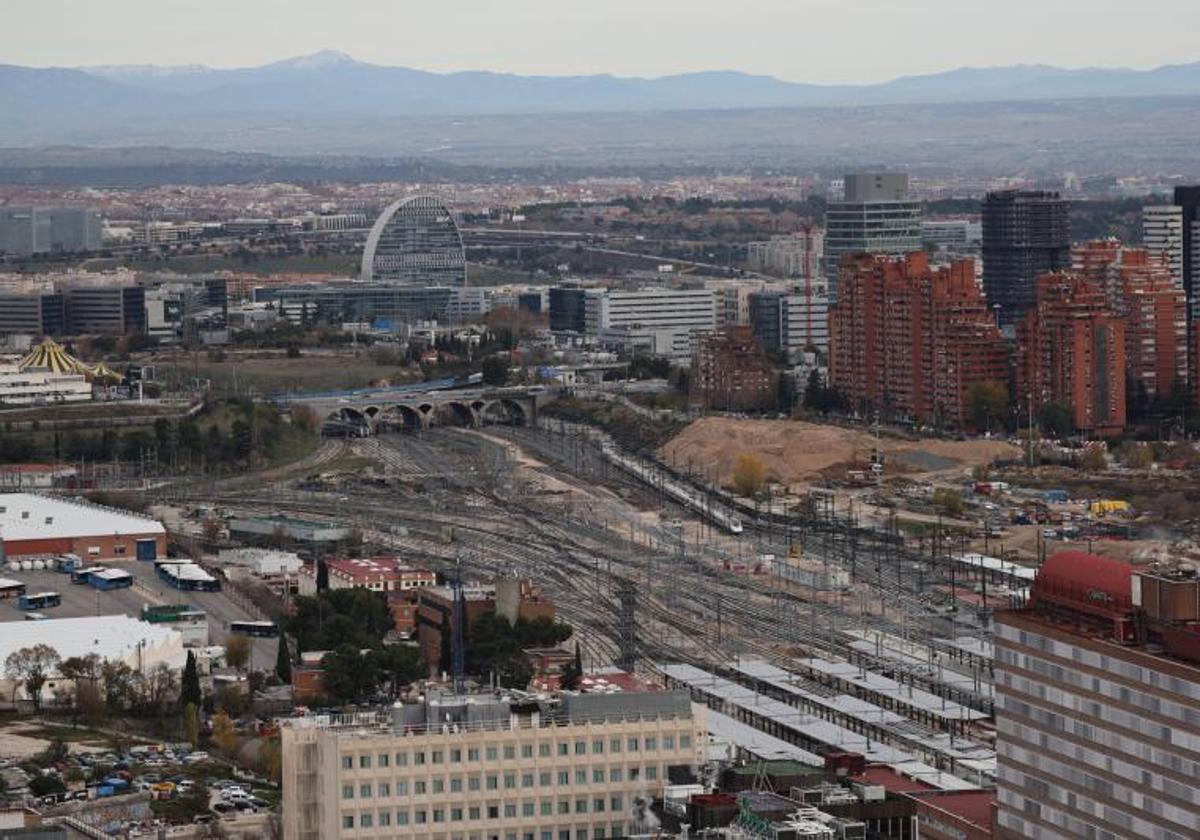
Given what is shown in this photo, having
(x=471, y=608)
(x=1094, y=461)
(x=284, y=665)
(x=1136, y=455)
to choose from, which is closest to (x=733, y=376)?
(x=1136, y=455)

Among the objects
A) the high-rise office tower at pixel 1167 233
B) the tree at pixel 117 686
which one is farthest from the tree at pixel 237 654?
the high-rise office tower at pixel 1167 233

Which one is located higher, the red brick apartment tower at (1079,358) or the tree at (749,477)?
the red brick apartment tower at (1079,358)

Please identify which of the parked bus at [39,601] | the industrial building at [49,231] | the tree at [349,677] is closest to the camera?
the tree at [349,677]

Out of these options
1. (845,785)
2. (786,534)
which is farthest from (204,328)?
(845,785)

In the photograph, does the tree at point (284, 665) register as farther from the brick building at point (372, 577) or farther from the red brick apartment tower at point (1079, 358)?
the red brick apartment tower at point (1079, 358)

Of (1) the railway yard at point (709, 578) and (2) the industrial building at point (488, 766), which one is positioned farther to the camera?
(1) the railway yard at point (709, 578)

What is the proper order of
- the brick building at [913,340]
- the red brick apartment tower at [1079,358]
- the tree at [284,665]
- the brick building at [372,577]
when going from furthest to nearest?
1. the brick building at [913,340]
2. the red brick apartment tower at [1079,358]
3. the brick building at [372,577]
4. the tree at [284,665]

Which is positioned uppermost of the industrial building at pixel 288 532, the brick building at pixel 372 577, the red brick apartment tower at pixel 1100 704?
the red brick apartment tower at pixel 1100 704
